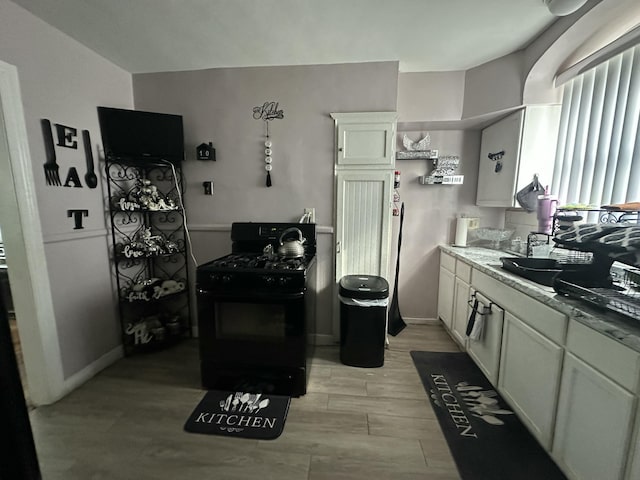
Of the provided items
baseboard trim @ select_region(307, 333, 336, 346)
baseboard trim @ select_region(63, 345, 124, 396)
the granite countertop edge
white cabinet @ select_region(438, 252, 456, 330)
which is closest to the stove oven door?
baseboard trim @ select_region(307, 333, 336, 346)

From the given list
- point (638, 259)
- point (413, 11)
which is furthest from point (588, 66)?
point (638, 259)

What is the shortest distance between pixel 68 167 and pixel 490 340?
10.3 ft

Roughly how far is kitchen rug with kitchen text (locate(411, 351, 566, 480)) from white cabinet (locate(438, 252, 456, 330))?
0.50m

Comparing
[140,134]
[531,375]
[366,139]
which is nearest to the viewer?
[531,375]

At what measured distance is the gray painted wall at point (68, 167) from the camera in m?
1.59

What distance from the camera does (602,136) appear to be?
5.81 ft

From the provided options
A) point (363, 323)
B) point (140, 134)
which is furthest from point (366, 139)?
point (140, 134)

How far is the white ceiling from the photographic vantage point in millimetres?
1560

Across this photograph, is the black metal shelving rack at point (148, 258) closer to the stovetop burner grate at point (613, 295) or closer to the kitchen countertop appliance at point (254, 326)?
the kitchen countertop appliance at point (254, 326)

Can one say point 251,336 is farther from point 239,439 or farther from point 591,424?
point 591,424

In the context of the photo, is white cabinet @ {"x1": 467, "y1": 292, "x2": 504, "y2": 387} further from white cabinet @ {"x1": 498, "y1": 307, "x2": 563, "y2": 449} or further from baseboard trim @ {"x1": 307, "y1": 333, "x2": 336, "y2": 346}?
baseboard trim @ {"x1": 307, "y1": 333, "x2": 336, "y2": 346}

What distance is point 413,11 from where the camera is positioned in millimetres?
1594

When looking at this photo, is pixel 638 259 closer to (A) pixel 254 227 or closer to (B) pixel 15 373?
(B) pixel 15 373

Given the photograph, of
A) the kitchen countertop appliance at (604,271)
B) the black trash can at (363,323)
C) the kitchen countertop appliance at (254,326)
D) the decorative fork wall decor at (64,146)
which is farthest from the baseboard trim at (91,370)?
the kitchen countertop appliance at (604,271)
